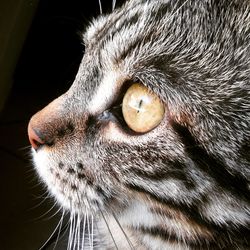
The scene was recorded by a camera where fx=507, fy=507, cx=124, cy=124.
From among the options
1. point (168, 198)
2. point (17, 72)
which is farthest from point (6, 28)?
point (168, 198)

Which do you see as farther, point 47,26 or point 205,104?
point 47,26

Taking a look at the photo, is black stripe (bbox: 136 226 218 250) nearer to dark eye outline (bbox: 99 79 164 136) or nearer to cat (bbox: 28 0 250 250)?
cat (bbox: 28 0 250 250)

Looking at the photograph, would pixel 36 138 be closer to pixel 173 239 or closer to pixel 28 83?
pixel 173 239

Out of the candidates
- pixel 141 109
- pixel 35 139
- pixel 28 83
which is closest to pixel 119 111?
pixel 141 109

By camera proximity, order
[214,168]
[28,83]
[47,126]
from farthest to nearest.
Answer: [28,83] → [47,126] → [214,168]

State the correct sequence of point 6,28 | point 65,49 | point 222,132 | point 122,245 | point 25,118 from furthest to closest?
point 65,49 → point 25,118 → point 6,28 → point 122,245 → point 222,132

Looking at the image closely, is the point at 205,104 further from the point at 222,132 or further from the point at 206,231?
the point at 206,231
